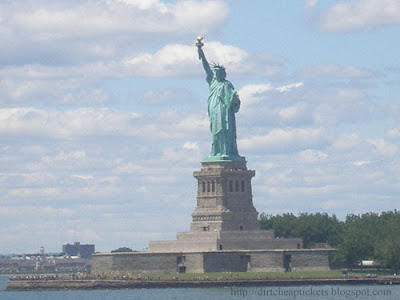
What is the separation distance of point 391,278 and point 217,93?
2731 cm

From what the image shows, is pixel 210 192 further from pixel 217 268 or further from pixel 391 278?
pixel 391 278

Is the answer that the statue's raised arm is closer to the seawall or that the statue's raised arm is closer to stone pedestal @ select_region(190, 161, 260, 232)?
stone pedestal @ select_region(190, 161, 260, 232)

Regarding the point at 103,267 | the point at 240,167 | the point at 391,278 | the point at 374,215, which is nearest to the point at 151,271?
the point at 103,267

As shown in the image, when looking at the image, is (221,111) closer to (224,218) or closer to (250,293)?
(224,218)

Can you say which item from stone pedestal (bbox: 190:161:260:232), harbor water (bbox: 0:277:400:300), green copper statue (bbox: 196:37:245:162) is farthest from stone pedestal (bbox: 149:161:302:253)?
harbor water (bbox: 0:277:400:300)

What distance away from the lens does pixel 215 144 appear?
452 ft

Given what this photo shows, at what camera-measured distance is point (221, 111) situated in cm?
13688

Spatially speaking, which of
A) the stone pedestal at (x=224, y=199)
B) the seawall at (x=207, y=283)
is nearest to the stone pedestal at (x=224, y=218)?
the stone pedestal at (x=224, y=199)

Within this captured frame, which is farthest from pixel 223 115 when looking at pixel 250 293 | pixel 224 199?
pixel 250 293

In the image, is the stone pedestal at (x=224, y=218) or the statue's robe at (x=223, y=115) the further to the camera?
the statue's robe at (x=223, y=115)

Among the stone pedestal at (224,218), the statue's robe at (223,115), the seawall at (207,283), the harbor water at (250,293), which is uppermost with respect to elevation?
the statue's robe at (223,115)

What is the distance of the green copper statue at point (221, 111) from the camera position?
137 m

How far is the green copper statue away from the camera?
5384 inches

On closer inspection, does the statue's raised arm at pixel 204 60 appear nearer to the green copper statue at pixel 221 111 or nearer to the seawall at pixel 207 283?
the green copper statue at pixel 221 111
